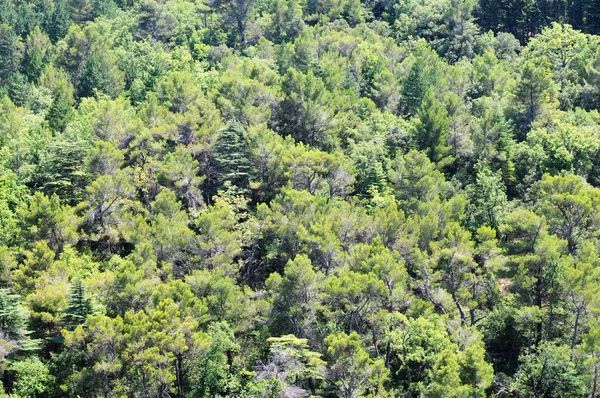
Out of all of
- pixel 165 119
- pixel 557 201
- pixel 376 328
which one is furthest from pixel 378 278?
pixel 165 119

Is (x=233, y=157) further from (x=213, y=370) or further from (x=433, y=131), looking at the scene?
(x=213, y=370)

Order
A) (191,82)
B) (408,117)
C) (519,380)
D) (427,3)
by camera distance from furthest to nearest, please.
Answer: (427,3), (408,117), (191,82), (519,380)

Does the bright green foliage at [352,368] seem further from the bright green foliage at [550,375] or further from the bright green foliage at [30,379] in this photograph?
the bright green foliage at [30,379]

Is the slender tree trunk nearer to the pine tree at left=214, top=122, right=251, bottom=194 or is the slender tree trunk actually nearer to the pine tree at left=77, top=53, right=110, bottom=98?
the pine tree at left=214, top=122, right=251, bottom=194

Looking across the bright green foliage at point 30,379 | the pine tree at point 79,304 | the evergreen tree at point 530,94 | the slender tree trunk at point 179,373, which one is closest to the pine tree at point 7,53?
the pine tree at point 79,304

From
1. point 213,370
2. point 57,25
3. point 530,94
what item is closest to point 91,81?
point 57,25

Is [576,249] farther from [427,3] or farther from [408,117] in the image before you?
[427,3]
